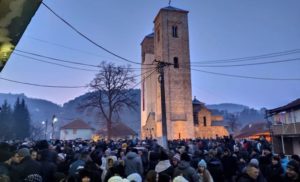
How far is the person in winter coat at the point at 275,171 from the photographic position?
6.84 metres

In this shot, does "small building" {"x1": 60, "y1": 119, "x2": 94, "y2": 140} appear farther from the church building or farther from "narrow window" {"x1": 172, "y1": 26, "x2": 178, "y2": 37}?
"narrow window" {"x1": 172, "y1": 26, "x2": 178, "y2": 37}

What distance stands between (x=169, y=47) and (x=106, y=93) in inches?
622

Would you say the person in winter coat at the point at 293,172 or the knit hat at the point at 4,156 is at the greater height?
the knit hat at the point at 4,156

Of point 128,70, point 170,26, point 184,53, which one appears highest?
point 170,26

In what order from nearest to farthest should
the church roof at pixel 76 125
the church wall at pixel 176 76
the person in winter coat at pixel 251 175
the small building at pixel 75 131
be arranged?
the person in winter coat at pixel 251 175 < the church wall at pixel 176 76 < the small building at pixel 75 131 < the church roof at pixel 76 125

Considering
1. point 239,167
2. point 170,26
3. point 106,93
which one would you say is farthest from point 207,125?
point 239,167

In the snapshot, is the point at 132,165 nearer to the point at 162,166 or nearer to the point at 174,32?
the point at 162,166

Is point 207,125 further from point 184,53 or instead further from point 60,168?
point 60,168

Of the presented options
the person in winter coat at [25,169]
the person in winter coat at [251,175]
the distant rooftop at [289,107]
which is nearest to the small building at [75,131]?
the distant rooftop at [289,107]

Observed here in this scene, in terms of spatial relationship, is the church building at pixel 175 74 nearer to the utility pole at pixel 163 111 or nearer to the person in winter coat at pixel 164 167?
the utility pole at pixel 163 111

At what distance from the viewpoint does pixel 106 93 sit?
38250 millimetres

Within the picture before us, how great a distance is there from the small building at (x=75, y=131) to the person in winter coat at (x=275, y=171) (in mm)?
77162

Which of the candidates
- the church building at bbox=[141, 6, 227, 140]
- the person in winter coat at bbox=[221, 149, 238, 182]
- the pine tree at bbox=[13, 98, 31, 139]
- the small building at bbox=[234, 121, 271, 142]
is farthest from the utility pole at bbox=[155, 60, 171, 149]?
the pine tree at bbox=[13, 98, 31, 139]

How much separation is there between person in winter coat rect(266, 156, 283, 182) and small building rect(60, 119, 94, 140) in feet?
253
